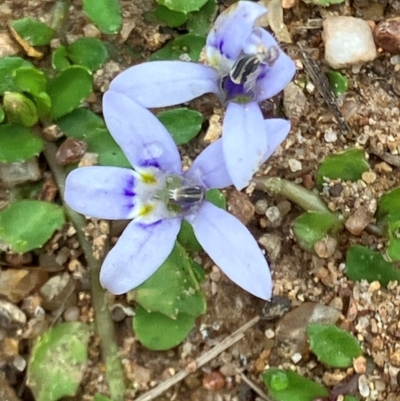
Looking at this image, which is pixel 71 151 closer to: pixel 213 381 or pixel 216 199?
pixel 216 199

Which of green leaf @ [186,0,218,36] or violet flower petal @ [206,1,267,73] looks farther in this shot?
green leaf @ [186,0,218,36]

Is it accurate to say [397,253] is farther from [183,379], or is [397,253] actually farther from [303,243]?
[183,379]

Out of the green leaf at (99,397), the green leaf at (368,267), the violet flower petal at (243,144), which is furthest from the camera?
the green leaf at (368,267)

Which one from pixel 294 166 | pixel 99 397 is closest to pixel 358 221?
pixel 294 166

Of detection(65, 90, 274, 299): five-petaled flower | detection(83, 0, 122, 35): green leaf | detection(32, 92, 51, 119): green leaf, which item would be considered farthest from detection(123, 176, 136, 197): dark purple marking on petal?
detection(83, 0, 122, 35): green leaf

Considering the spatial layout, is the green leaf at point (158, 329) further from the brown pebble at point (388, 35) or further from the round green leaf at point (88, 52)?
the brown pebble at point (388, 35)

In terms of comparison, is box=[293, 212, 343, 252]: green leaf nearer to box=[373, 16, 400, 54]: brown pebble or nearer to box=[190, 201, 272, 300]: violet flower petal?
box=[190, 201, 272, 300]: violet flower petal

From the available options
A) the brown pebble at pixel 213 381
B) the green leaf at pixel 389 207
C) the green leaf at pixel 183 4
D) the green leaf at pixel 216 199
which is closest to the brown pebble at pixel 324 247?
the green leaf at pixel 389 207
